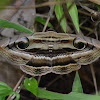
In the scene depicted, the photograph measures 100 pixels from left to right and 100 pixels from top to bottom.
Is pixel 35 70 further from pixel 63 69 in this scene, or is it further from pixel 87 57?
pixel 87 57

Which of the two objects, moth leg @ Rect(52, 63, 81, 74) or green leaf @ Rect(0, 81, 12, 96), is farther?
moth leg @ Rect(52, 63, 81, 74)

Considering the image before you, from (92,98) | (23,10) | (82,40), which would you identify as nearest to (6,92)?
(92,98)

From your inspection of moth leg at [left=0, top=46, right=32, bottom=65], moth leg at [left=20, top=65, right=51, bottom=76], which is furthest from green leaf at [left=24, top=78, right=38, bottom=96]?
moth leg at [left=0, top=46, right=32, bottom=65]

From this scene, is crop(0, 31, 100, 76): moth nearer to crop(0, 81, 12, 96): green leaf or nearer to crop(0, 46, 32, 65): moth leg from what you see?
crop(0, 46, 32, 65): moth leg

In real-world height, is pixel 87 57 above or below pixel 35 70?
above

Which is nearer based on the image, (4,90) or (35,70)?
(4,90)

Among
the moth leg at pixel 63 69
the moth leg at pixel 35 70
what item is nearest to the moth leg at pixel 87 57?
the moth leg at pixel 63 69

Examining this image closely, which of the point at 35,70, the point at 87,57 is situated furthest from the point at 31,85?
the point at 87,57
